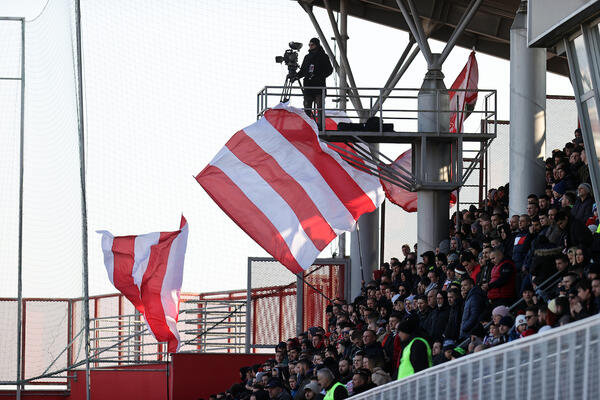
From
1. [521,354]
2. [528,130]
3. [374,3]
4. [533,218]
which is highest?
[374,3]

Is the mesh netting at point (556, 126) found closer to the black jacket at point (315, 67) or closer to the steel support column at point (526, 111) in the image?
the black jacket at point (315, 67)

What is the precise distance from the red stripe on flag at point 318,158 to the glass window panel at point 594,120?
807 cm

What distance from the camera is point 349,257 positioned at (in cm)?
2842

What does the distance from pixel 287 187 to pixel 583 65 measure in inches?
321

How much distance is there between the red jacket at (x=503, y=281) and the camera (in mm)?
13711

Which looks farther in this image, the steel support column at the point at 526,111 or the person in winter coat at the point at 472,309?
the steel support column at the point at 526,111

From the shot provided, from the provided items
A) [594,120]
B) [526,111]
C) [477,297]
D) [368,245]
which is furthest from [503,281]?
[368,245]

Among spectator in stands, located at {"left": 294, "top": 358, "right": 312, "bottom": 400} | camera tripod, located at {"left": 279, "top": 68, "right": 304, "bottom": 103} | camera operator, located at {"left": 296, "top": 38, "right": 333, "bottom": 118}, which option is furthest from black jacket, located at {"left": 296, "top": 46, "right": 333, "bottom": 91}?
spectator in stands, located at {"left": 294, "top": 358, "right": 312, "bottom": 400}

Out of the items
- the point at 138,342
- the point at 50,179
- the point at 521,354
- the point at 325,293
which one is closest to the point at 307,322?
the point at 325,293

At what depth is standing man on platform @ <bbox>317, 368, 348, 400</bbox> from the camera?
45.2 feet

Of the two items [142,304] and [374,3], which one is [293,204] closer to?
[142,304]

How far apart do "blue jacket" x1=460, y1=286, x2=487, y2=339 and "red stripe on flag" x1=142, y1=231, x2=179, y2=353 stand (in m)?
7.59

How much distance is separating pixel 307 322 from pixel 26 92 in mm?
11188

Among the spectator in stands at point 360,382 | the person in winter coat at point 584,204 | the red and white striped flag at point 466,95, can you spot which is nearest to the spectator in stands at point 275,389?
the spectator in stands at point 360,382
